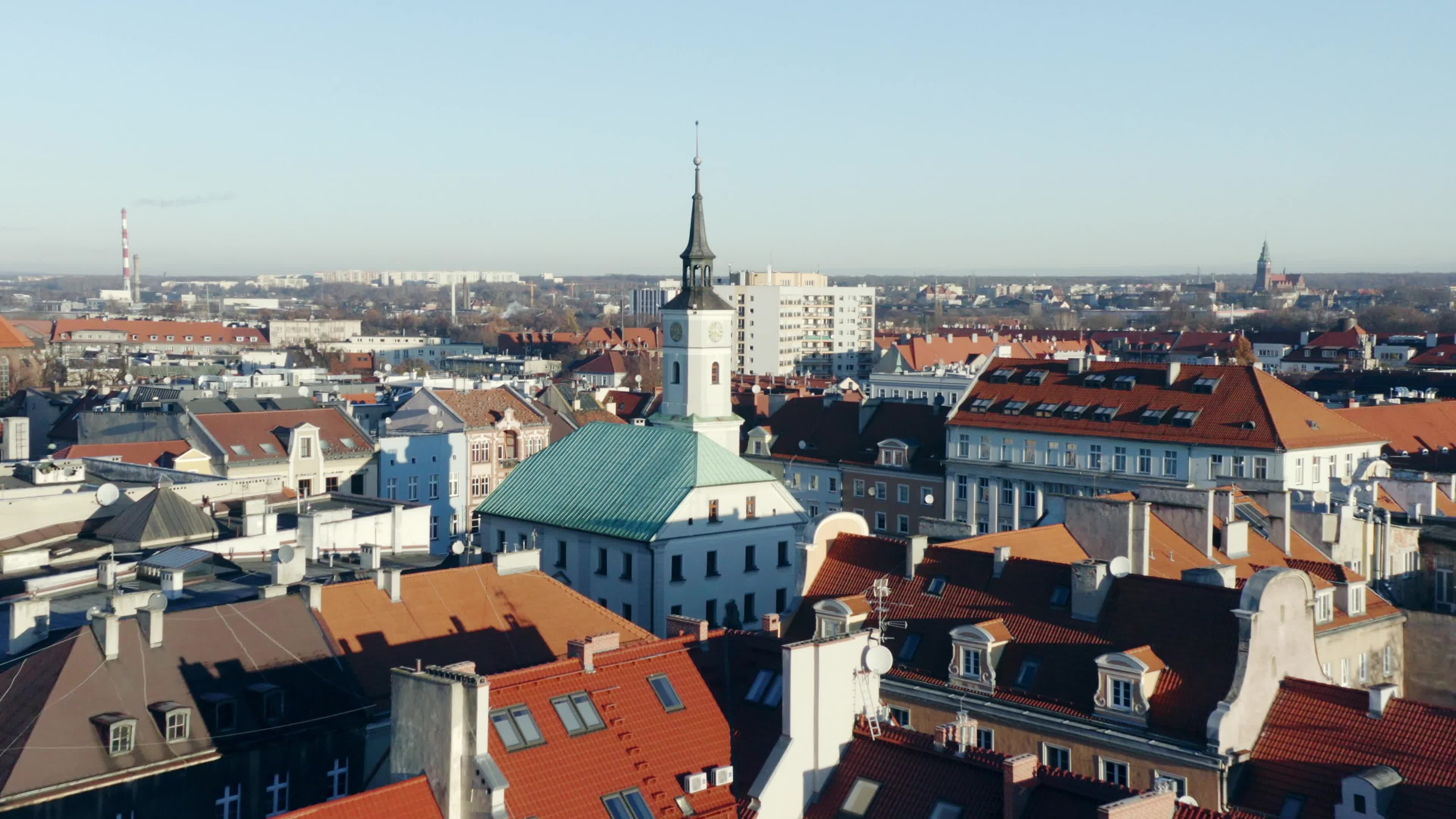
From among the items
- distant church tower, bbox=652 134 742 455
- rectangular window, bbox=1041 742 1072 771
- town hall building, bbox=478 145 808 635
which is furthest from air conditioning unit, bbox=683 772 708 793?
distant church tower, bbox=652 134 742 455

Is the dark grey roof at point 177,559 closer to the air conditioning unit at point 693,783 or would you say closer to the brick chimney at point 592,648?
the brick chimney at point 592,648

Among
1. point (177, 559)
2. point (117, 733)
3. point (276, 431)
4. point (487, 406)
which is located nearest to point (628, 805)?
point (117, 733)

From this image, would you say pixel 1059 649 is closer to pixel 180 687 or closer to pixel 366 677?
pixel 366 677

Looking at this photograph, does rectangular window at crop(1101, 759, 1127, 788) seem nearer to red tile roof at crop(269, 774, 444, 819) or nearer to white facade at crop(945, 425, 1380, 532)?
red tile roof at crop(269, 774, 444, 819)

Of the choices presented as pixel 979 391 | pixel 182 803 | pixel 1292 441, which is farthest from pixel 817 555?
pixel 979 391

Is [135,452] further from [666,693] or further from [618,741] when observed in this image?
[618,741]

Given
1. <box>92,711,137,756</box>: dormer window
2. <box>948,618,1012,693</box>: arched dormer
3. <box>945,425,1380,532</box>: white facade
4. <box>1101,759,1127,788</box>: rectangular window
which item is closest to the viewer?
<box>92,711,137,756</box>: dormer window
